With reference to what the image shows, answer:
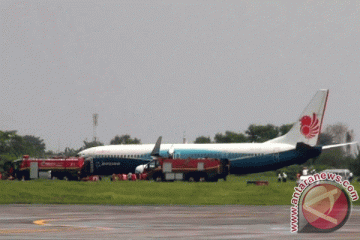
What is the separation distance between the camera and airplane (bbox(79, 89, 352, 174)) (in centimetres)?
9050

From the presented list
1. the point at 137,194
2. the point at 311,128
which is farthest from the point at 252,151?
the point at 137,194

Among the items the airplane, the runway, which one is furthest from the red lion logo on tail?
the runway

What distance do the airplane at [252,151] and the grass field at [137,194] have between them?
31.4 meters

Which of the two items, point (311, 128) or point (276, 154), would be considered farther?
Answer: point (311, 128)

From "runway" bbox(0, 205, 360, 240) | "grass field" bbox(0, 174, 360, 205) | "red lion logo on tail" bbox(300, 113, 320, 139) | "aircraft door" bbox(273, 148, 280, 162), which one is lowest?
"runway" bbox(0, 205, 360, 240)

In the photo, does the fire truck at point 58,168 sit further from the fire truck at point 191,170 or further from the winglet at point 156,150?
the fire truck at point 191,170

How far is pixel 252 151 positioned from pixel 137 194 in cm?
3896

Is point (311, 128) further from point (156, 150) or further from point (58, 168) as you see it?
point (58, 168)

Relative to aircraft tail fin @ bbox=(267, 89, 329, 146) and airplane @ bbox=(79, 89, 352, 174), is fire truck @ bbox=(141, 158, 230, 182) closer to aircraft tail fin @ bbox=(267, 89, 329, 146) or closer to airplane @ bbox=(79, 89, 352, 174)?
airplane @ bbox=(79, 89, 352, 174)

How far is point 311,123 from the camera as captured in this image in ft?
315

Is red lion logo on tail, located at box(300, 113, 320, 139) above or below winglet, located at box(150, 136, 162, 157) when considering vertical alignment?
above

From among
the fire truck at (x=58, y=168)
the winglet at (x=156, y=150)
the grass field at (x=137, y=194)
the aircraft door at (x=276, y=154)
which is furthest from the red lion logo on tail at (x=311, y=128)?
the grass field at (x=137, y=194)

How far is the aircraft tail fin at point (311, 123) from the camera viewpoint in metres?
95.5

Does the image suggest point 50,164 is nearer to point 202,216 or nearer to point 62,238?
point 202,216
